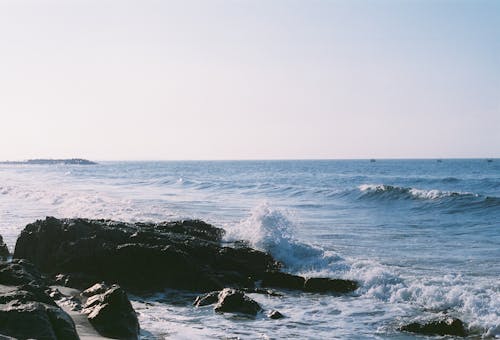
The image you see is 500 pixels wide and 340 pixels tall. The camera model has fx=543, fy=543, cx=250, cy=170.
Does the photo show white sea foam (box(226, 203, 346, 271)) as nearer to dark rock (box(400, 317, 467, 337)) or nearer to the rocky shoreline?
the rocky shoreline

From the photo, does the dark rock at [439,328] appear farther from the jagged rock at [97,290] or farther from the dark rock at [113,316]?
the jagged rock at [97,290]

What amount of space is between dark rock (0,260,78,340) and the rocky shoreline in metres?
0.04

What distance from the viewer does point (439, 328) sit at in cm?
952

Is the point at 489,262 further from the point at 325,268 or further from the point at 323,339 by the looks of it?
the point at 323,339

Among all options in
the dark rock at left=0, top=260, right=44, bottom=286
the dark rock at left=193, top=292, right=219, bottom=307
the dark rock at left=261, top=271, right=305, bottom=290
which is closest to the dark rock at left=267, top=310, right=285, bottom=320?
the dark rock at left=193, top=292, right=219, bottom=307

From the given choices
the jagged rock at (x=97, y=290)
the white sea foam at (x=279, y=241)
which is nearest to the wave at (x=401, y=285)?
the white sea foam at (x=279, y=241)

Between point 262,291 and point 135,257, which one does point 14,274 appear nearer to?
point 135,257

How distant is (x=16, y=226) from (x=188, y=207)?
11109 mm

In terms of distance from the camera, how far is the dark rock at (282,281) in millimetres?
12961

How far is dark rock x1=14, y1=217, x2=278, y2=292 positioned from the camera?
1270cm

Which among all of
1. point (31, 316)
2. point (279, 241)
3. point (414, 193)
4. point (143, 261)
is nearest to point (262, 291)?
point (143, 261)

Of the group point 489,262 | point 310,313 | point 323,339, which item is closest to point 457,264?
point 489,262

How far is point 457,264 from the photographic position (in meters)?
15.2

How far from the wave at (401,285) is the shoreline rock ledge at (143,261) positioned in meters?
0.71
